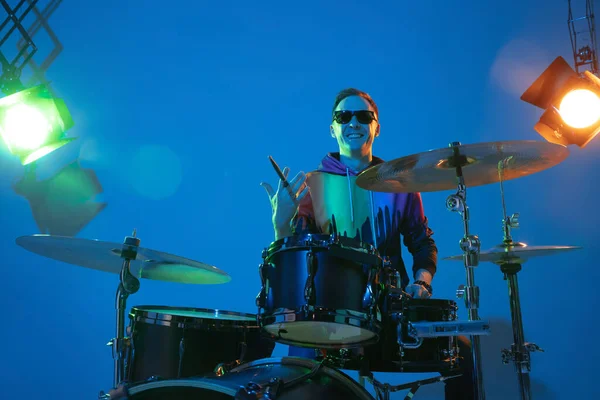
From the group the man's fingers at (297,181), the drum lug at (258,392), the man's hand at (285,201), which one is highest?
the man's fingers at (297,181)

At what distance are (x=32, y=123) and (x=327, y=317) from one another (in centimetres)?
272

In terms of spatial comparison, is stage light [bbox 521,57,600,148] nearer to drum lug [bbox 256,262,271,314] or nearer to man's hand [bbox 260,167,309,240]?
man's hand [bbox 260,167,309,240]

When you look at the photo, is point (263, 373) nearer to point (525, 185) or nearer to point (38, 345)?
point (525, 185)

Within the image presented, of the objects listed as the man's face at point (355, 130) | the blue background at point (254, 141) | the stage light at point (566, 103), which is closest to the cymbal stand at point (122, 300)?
the blue background at point (254, 141)

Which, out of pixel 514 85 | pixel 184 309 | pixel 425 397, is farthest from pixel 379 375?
pixel 514 85

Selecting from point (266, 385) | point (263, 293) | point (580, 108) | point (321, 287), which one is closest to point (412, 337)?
point (321, 287)

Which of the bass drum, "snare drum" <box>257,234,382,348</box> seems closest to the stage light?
"snare drum" <box>257,234,382,348</box>

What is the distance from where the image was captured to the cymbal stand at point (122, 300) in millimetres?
1932

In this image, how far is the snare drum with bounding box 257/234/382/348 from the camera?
1.56 meters

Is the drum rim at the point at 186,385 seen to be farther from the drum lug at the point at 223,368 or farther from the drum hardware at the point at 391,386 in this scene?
the drum hardware at the point at 391,386

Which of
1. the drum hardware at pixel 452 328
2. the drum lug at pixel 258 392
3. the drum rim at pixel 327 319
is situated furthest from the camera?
the drum rim at pixel 327 319

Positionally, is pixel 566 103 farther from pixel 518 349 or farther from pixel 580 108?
pixel 518 349

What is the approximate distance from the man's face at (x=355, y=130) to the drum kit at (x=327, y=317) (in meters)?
0.47

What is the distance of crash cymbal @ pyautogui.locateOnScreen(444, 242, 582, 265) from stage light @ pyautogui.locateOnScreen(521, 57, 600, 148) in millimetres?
977
